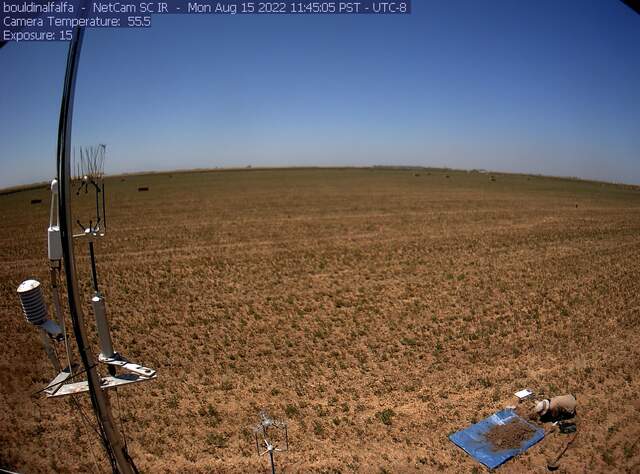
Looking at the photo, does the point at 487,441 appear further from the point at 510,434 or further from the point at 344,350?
the point at 344,350

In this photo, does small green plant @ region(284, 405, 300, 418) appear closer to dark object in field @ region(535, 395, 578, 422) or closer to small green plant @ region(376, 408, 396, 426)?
small green plant @ region(376, 408, 396, 426)

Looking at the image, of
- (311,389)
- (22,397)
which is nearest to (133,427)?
(22,397)

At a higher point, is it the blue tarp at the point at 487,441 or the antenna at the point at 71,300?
the antenna at the point at 71,300

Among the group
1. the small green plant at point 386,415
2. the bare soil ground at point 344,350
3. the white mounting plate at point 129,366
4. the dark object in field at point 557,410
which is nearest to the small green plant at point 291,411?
the bare soil ground at point 344,350

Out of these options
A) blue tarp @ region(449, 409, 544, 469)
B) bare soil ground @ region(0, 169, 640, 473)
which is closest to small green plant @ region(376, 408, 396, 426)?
bare soil ground @ region(0, 169, 640, 473)

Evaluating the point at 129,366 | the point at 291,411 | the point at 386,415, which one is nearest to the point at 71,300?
the point at 129,366

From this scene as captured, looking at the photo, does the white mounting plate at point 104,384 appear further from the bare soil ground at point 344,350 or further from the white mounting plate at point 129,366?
the bare soil ground at point 344,350
